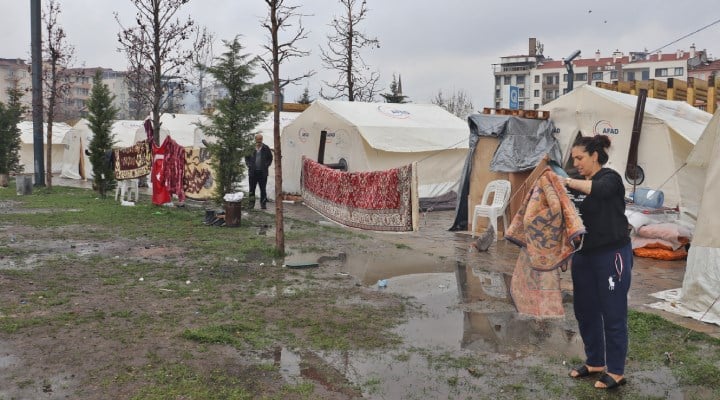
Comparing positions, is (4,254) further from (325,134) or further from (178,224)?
(325,134)

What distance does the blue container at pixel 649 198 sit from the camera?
10.1 metres

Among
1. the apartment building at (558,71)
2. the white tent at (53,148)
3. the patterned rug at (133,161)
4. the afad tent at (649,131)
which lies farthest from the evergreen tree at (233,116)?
the apartment building at (558,71)

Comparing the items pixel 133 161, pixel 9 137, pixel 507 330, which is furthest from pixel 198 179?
pixel 507 330

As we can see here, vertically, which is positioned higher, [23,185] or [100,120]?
[100,120]

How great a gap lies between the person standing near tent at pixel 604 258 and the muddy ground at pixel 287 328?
0.34 metres

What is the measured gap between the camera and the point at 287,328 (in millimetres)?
5746

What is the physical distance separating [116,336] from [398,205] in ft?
16.2

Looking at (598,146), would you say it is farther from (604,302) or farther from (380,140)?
(380,140)

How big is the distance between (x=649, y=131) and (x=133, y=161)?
37.1 feet

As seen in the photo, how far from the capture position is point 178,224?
12.4 metres

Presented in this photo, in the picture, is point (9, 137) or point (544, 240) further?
point (9, 137)

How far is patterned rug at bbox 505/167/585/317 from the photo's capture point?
4.63 m

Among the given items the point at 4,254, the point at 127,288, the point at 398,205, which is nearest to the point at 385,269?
the point at 398,205

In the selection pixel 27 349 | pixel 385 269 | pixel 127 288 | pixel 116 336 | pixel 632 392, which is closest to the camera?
pixel 632 392
